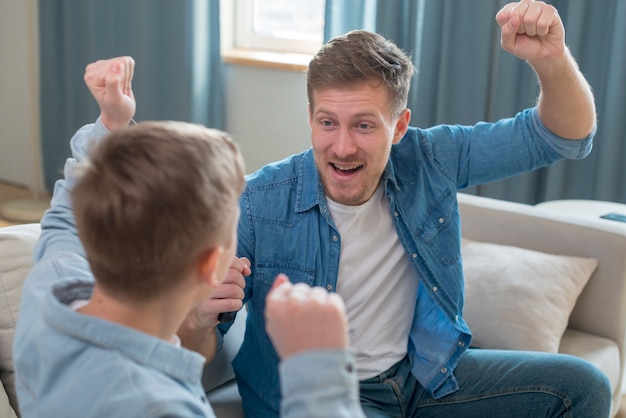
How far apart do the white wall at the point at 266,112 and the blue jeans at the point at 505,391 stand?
2211mm

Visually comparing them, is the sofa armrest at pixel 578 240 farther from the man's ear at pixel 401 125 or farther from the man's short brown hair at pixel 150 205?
the man's short brown hair at pixel 150 205

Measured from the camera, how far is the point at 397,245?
1749mm

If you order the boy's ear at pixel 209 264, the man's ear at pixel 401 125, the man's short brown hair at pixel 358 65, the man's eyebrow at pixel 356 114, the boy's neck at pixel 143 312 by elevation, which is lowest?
the boy's neck at pixel 143 312

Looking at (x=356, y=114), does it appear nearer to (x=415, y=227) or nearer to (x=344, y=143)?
(x=344, y=143)

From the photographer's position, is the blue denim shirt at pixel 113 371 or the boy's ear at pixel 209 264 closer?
the blue denim shirt at pixel 113 371

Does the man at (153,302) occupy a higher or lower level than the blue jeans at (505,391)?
higher

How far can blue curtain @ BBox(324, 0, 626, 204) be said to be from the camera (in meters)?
3.01

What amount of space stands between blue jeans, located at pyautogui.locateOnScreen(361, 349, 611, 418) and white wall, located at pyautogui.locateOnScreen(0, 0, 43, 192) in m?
3.24

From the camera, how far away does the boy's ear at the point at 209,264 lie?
95 cm

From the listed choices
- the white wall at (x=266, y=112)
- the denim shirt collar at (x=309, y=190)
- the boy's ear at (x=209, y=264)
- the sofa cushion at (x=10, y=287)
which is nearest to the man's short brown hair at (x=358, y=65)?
the denim shirt collar at (x=309, y=190)

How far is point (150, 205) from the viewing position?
0.88 m

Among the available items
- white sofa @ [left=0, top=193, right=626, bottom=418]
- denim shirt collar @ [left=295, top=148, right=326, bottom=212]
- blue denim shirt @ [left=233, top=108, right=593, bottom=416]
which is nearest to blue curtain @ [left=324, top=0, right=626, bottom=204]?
white sofa @ [left=0, top=193, right=626, bottom=418]

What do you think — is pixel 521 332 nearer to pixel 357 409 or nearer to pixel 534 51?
pixel 534 51

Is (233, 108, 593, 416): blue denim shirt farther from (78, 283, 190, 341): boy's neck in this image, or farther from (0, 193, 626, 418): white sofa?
(78, 283, 190, 341): boy's neck
